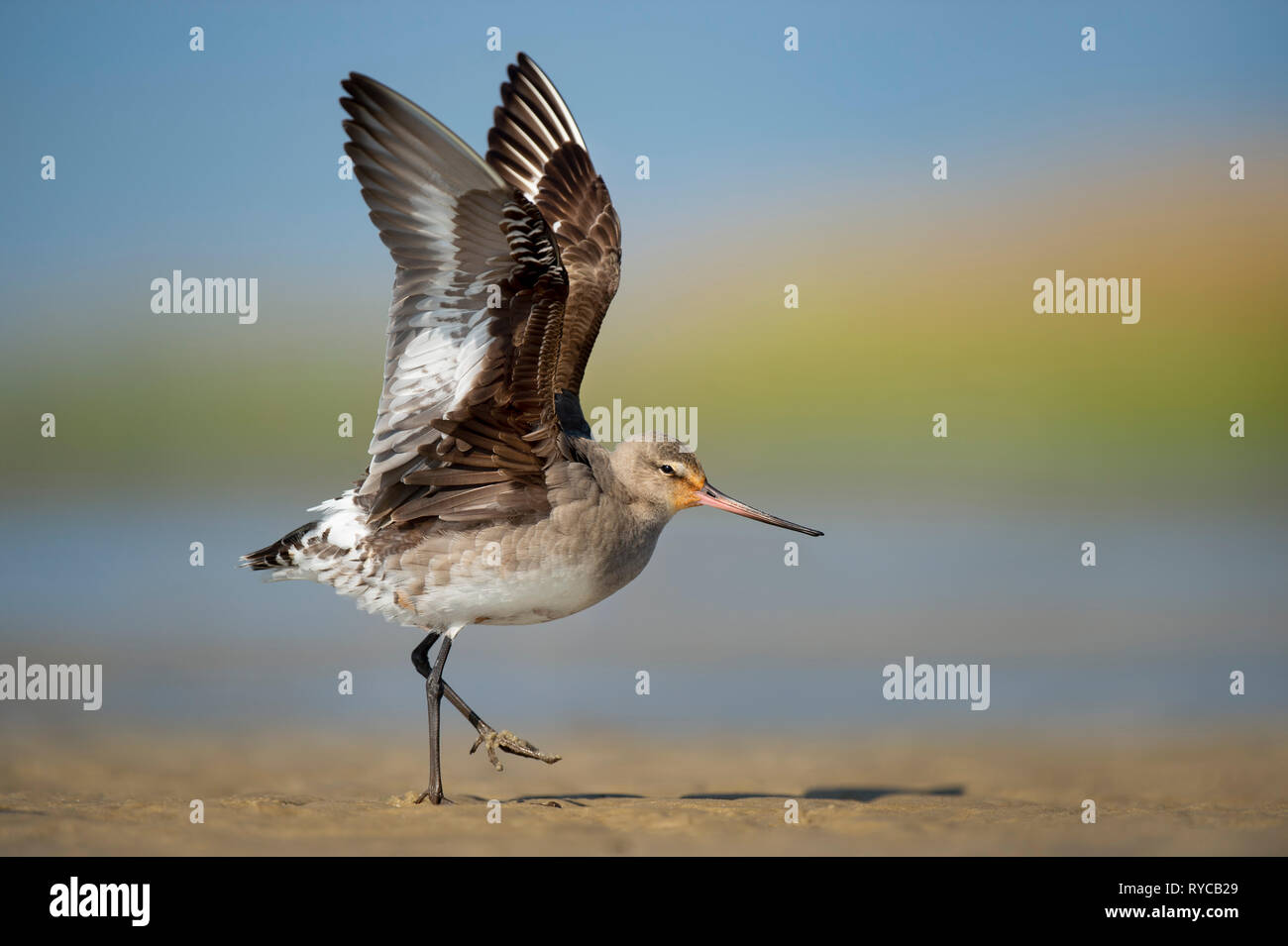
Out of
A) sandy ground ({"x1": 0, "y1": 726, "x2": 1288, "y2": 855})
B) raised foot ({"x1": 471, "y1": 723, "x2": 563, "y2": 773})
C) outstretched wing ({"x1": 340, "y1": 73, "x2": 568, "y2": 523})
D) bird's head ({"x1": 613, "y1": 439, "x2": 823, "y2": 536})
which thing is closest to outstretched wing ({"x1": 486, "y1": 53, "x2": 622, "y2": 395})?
bird's head ({"x1": 613, "y1": 439, "x2": 823, "y2": 536})

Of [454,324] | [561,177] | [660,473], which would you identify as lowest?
[660,473]

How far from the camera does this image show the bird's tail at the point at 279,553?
23.5 ft

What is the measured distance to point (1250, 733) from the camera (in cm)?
977

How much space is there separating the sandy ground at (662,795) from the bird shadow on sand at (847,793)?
3 centimetres

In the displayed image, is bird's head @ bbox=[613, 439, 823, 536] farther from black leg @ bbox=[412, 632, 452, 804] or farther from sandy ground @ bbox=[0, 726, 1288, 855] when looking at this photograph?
sandy ground @ bbox=[0, 726, 1288, 855]

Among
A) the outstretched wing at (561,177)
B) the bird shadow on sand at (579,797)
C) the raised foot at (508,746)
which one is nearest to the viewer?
the bird shadow on sand at (579,797)

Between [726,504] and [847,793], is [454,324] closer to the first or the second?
[726,504]

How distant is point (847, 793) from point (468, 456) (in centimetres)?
327

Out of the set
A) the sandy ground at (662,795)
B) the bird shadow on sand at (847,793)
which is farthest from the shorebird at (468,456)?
the bird shadow on sand at (847,793)

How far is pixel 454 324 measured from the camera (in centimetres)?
655

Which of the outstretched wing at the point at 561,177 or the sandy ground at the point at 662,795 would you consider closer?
the sandy ground at the point at 662,795

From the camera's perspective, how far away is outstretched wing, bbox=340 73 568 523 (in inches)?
247

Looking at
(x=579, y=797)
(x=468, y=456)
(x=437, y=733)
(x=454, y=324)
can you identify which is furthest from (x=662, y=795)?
(x=454, y=324)

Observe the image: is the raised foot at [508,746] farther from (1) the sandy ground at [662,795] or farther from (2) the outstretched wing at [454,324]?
(2) the outstretched wing at [454,324]
